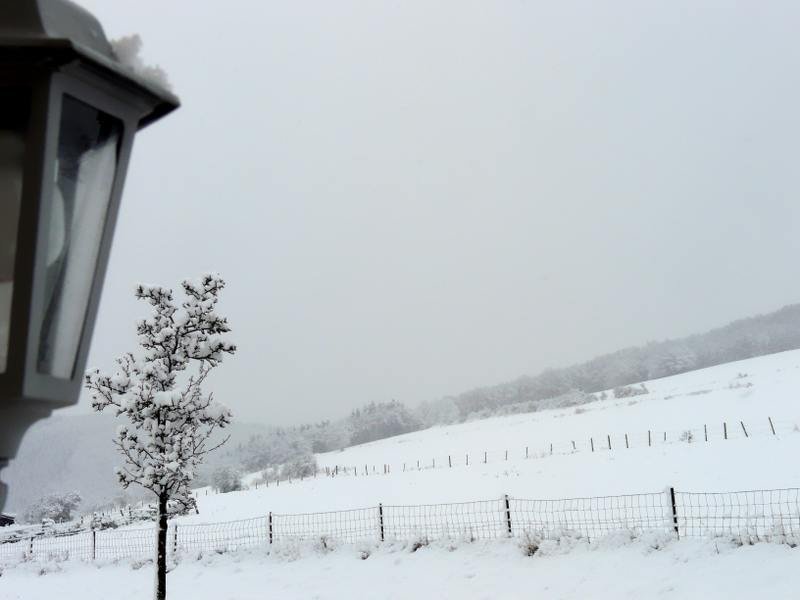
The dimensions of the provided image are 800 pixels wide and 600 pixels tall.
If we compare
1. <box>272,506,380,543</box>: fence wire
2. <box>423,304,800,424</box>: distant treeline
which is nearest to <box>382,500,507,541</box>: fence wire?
<box>272,506,380,543</box>: fence wire

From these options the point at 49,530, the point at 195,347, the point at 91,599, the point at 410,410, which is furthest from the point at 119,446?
the point at 410,410

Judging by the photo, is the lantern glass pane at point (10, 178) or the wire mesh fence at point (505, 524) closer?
the lantern glass pane at point (10, 178)

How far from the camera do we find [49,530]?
34.3m

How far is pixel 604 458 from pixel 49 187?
107 feet

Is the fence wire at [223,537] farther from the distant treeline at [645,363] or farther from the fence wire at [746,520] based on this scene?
the distant treeline at [645,363]

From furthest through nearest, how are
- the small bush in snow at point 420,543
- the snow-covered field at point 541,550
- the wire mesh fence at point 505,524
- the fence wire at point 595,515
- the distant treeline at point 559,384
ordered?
1. the distant treeline at point 559,384
2. the small bush in snow at point 420,543
3. the fence wire at point 595,515
4. the wire mesh fence at point 505,524
5. the snow-covered field at point 541,550

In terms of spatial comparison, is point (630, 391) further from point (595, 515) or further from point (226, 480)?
Result: point (595, 515)

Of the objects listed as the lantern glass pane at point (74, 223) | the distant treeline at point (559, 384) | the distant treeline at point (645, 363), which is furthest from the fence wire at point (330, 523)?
the distant treeline at point (645, 363)

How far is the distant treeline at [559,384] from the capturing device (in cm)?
9750

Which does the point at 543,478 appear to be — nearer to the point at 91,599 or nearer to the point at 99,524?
the point at 91,599

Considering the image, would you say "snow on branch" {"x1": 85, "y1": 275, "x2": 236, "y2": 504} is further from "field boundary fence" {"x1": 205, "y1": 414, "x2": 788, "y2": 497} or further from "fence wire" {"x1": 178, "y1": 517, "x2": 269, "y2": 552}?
"field boundary fence" {"x1": 205, "y1": 414, "x2": 788, "y2": 497}

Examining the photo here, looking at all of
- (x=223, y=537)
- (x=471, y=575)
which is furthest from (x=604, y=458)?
(x=471, y=575)

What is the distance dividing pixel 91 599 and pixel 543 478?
18.8 m

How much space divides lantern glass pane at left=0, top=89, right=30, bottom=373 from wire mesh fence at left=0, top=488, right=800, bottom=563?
12003 mm
